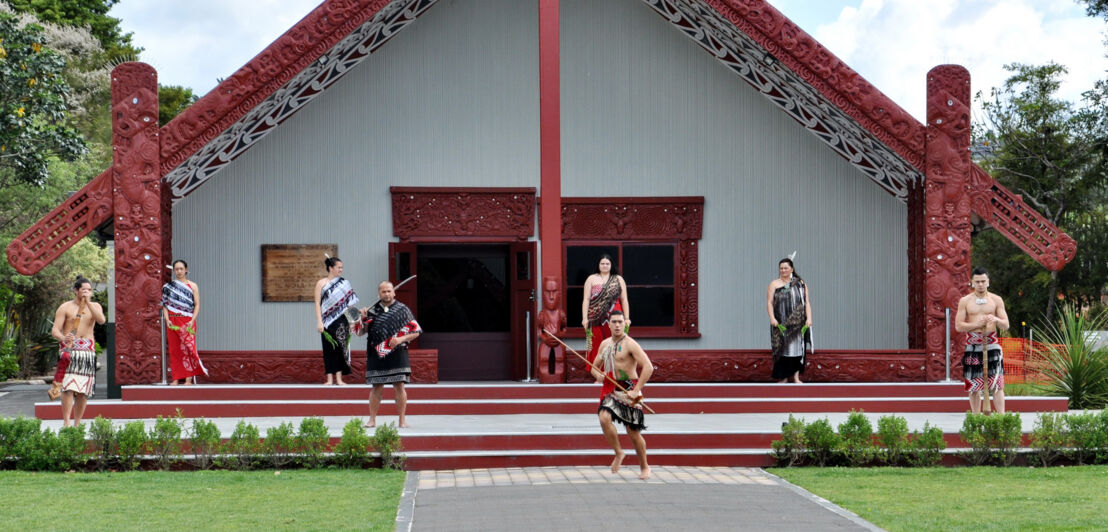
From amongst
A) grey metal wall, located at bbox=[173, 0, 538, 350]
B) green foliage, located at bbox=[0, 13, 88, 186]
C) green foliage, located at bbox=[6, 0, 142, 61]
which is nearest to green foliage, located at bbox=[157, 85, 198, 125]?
green foliage, located at bbox=[6, 0, 142, 61]

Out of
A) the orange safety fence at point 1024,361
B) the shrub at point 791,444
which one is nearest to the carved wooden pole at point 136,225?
the shrub at point 791,444

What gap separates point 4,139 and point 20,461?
853 cm

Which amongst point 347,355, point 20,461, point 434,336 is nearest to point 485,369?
point 434,336

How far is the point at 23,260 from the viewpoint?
1305 centimetres

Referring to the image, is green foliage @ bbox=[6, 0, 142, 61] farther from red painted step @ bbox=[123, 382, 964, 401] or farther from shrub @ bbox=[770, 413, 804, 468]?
shrub @ bbox=[770, 413, 804, 468]

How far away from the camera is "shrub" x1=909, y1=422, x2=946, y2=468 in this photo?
392 inches

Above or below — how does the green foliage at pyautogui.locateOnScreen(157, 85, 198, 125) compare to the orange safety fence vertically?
above

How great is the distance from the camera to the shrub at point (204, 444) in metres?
9.83

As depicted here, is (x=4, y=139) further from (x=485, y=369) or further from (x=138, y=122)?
(x=485, y=369)

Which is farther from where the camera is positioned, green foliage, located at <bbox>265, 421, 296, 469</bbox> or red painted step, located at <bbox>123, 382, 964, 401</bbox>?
red painted step, located at <bbox>123, 382, 964, 401</bbox>

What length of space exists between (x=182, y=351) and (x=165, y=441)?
3.56 meters

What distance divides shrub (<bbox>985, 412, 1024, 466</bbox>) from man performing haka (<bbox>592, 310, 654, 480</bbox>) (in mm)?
2930

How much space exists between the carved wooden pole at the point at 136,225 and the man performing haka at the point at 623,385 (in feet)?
19.5

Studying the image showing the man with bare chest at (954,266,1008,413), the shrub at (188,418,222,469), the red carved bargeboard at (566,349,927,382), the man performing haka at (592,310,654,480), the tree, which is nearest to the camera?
the man performing haka at (592,310,654,480)
